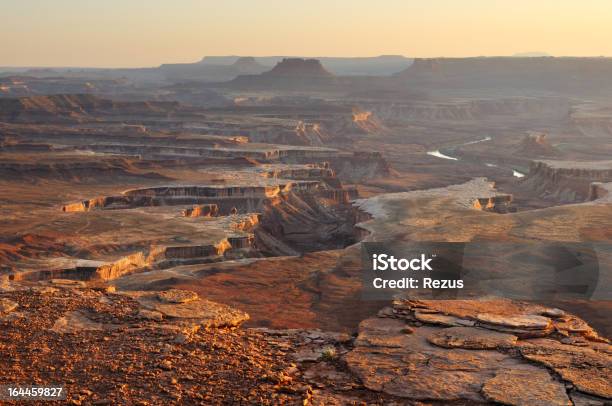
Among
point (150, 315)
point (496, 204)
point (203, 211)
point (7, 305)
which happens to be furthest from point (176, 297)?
point (496, 204)

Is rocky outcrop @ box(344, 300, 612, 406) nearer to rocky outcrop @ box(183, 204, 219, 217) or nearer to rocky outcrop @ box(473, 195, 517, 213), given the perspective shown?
rocky outcrop @ box(183, 204, 219, 217)

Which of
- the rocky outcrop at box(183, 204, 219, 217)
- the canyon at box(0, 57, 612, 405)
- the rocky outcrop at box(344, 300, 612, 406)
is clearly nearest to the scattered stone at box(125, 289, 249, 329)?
the canyon at box(0, 57, 612, 405)

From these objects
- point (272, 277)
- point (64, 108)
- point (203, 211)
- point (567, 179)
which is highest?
point (64, 108)

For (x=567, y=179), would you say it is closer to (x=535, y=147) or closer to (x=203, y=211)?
(x=535, y=147)

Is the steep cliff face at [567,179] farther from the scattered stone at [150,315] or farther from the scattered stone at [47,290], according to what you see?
the scattered stone at [150,315]

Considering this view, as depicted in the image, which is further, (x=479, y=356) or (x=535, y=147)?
(x=535, y=147)
